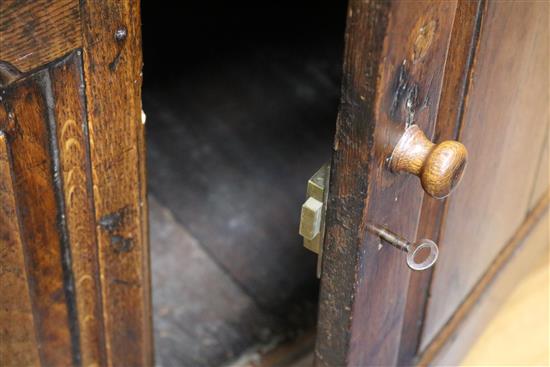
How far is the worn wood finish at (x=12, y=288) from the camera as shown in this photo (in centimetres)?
99

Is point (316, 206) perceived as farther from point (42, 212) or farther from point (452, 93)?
point (42, 212)

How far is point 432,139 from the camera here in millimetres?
998

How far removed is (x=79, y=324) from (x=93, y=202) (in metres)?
0.23

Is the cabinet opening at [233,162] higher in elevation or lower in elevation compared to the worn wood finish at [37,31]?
lower

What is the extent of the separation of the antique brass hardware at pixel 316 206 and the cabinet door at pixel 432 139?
26mm

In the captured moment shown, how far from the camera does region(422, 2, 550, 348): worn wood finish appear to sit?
3.44 ft

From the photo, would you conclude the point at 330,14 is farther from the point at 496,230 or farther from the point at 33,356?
the point at 33,356

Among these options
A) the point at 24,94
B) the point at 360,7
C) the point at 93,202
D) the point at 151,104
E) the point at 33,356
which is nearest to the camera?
the point at 360,7

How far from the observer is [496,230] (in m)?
1.49

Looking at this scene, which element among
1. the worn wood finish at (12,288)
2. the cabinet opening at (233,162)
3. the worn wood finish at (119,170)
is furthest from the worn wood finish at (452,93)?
the cabinet opening at (233,162)

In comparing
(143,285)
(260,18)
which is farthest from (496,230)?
(260,18)

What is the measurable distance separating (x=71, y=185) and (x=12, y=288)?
0.16 m

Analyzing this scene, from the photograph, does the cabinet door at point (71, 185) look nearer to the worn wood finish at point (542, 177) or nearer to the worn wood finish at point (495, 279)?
the worn wood finish at point (495, 279)

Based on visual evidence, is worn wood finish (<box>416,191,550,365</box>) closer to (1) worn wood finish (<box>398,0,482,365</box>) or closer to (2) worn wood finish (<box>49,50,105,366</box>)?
(1) worn wood finish (<box>398,0,482,365</box>)
